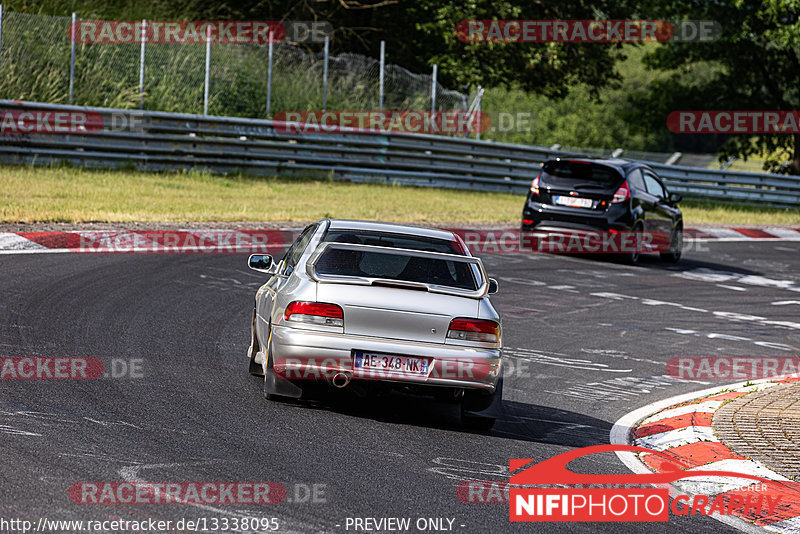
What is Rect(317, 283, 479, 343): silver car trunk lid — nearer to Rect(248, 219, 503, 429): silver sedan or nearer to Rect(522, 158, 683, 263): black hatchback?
Rect(248, 219, 503, 429): silver sedan

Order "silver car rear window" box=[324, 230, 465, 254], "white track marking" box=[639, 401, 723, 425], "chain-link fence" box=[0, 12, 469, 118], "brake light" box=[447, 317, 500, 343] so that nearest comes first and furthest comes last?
"brake light" box=[447, 317, 500, 343] → "silver car rear window" box=[324, 230, 465, 254] → "white track marking" box=[639, 401, 723, 425] → "chain-link fence" box=[0, 12, 469, 118]

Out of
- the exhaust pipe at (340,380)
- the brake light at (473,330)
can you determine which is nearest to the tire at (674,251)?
the brake light at (473,330)

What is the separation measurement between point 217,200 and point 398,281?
13.4 m

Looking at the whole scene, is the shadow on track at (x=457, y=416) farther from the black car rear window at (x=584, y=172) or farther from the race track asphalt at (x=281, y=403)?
the black car rear window at (x=584, y=172)

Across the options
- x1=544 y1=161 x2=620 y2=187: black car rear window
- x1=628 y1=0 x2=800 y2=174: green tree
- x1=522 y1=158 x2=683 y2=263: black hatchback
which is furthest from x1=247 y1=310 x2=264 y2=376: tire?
x1=628 y1=0 x2=800 y2=174: green tree

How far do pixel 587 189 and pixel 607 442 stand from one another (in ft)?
35.7

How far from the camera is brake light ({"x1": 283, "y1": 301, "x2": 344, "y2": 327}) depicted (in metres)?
7.30

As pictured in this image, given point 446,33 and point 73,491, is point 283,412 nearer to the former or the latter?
point 73,491

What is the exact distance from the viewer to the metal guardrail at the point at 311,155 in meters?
21.7

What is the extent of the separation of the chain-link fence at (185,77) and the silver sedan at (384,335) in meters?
15.9

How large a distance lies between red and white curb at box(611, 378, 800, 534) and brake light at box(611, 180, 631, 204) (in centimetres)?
854

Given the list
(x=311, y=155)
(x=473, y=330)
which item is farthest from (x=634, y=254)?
(x=473, y=330)

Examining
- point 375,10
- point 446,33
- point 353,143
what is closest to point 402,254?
point 353,143

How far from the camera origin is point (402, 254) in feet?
24.7
